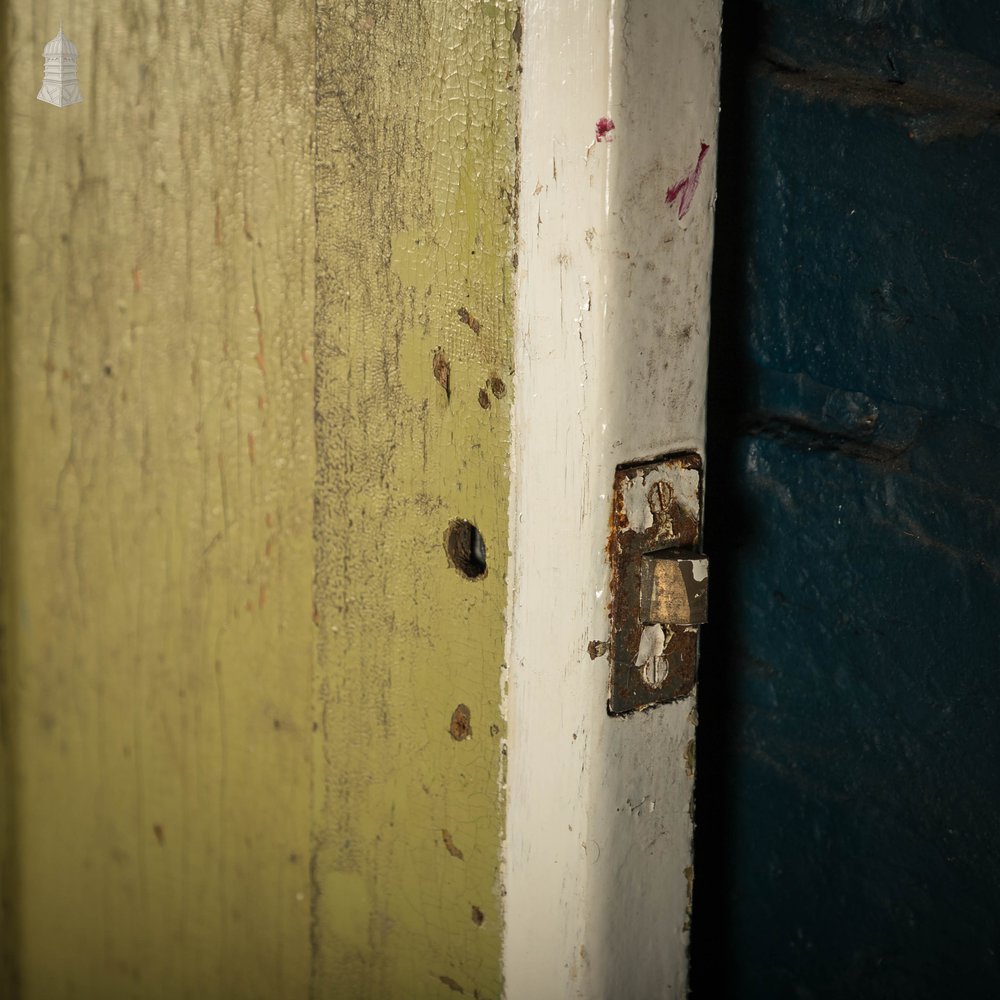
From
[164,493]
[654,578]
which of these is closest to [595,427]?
[654,578]

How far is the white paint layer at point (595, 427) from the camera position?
739 mm

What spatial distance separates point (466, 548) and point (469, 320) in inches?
7.1

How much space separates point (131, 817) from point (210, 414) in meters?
0.46

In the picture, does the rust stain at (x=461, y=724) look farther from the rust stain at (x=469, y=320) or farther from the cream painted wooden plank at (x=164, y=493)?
the rust stain at (x=469, y=320)

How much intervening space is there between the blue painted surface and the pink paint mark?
0.14m

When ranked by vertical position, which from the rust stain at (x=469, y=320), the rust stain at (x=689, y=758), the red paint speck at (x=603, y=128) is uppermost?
the red paint speck at (x=603, y=128)

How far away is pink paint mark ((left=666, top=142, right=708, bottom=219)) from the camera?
0.77m

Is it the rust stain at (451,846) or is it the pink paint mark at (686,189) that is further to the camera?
the rust stain at (451,846)

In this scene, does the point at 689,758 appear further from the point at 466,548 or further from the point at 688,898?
the point at 466,548

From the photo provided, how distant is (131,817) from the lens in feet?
3.99

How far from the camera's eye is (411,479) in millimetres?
929
